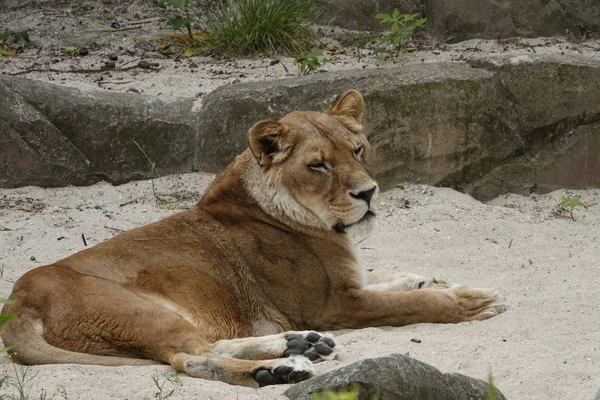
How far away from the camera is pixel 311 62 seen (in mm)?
9320

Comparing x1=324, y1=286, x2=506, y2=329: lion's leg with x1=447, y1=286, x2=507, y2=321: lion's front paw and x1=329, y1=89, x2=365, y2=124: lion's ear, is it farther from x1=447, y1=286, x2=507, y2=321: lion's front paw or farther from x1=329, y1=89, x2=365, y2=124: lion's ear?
x1=329, y1=89, x2=365, y2=124: lion's ear

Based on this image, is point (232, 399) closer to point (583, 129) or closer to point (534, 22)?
point (583, 129)

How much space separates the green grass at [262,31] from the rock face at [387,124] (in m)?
1.74

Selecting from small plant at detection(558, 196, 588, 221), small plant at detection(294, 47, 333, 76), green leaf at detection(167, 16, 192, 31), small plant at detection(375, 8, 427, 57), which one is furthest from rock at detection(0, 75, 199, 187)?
small plant at detection(558, 196, 588, 221)

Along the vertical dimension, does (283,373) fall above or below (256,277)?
above

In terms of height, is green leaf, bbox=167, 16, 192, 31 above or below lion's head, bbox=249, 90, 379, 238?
below

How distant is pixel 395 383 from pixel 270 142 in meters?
2.29

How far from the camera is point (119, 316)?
5.16 meters

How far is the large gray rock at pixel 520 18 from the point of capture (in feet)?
34.2

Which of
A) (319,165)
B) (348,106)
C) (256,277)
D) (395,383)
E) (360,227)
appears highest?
(348,106)

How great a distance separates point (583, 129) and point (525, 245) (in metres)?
1.78

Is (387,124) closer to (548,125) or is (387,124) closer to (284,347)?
(548,125)

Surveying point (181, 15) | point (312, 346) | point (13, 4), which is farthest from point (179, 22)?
point (312, 346)

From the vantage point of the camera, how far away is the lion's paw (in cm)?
480
